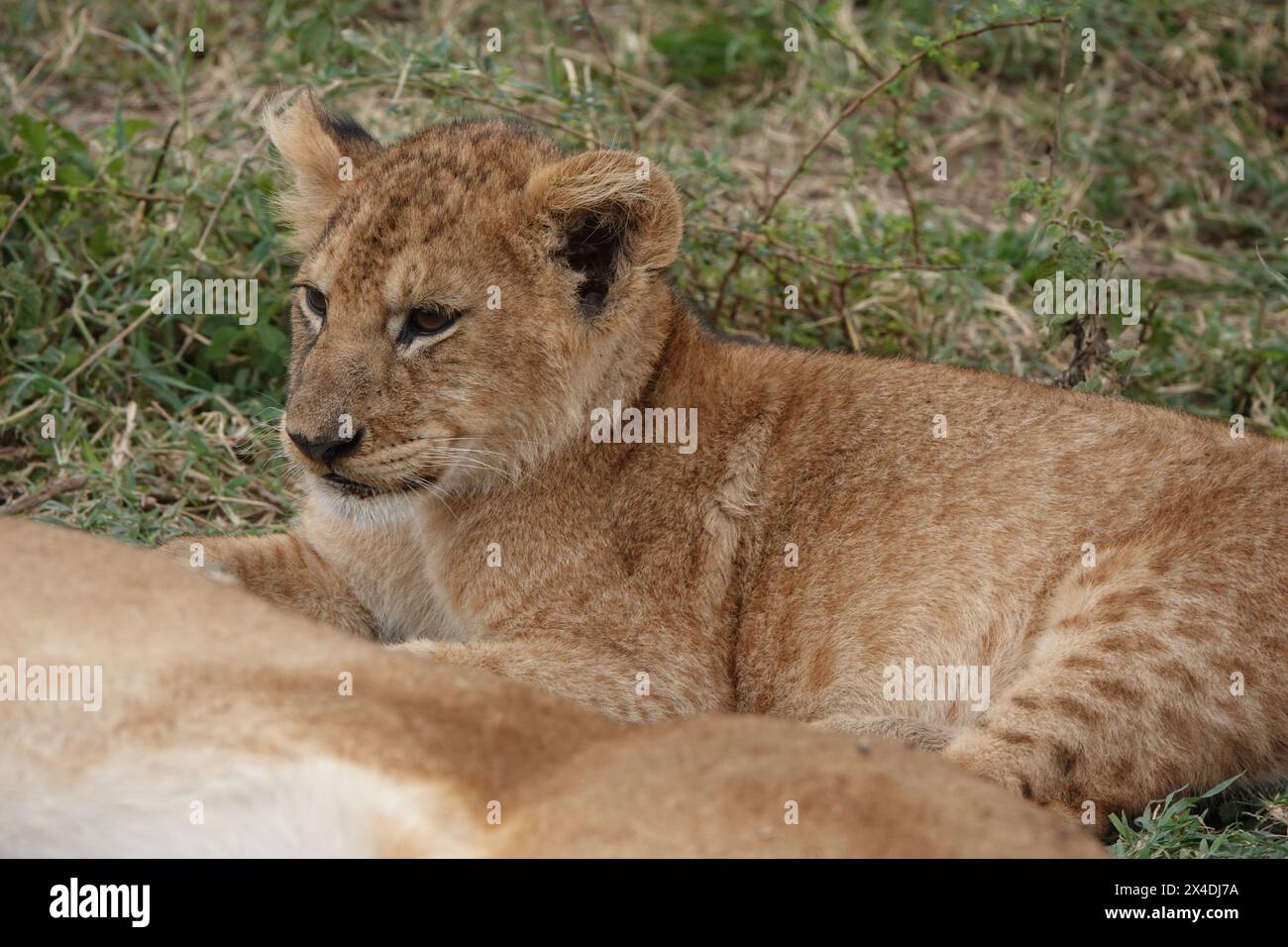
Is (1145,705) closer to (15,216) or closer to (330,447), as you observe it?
(330,447)

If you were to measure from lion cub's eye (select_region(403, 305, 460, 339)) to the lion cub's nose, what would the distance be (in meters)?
0.31

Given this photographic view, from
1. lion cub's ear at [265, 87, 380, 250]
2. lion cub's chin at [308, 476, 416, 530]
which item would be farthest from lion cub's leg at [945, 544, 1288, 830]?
lion cub's ear at [265, 87, 380, 250]

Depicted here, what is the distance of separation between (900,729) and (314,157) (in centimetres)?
235

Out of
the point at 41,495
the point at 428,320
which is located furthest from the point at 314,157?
the point at 41,495

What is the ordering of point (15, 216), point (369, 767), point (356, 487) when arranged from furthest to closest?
point (15, 216) < point (356, 487) < point (369, 767)

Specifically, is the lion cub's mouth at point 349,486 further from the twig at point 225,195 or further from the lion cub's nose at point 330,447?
the twig at point 225,195

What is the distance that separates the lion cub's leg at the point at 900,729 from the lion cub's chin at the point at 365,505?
121 centimetres

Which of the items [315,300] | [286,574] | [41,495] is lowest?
[286,574]

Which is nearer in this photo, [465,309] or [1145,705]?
[1145,705]

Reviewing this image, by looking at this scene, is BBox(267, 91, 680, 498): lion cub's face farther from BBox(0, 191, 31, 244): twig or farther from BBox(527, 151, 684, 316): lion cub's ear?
BBox(0, 191, 31, 244): twig

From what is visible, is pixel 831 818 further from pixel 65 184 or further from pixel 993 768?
pixel 65 184

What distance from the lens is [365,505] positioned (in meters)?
4.48

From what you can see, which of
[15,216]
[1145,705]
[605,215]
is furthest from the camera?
[15,216]

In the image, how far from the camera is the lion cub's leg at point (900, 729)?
4195 mm
